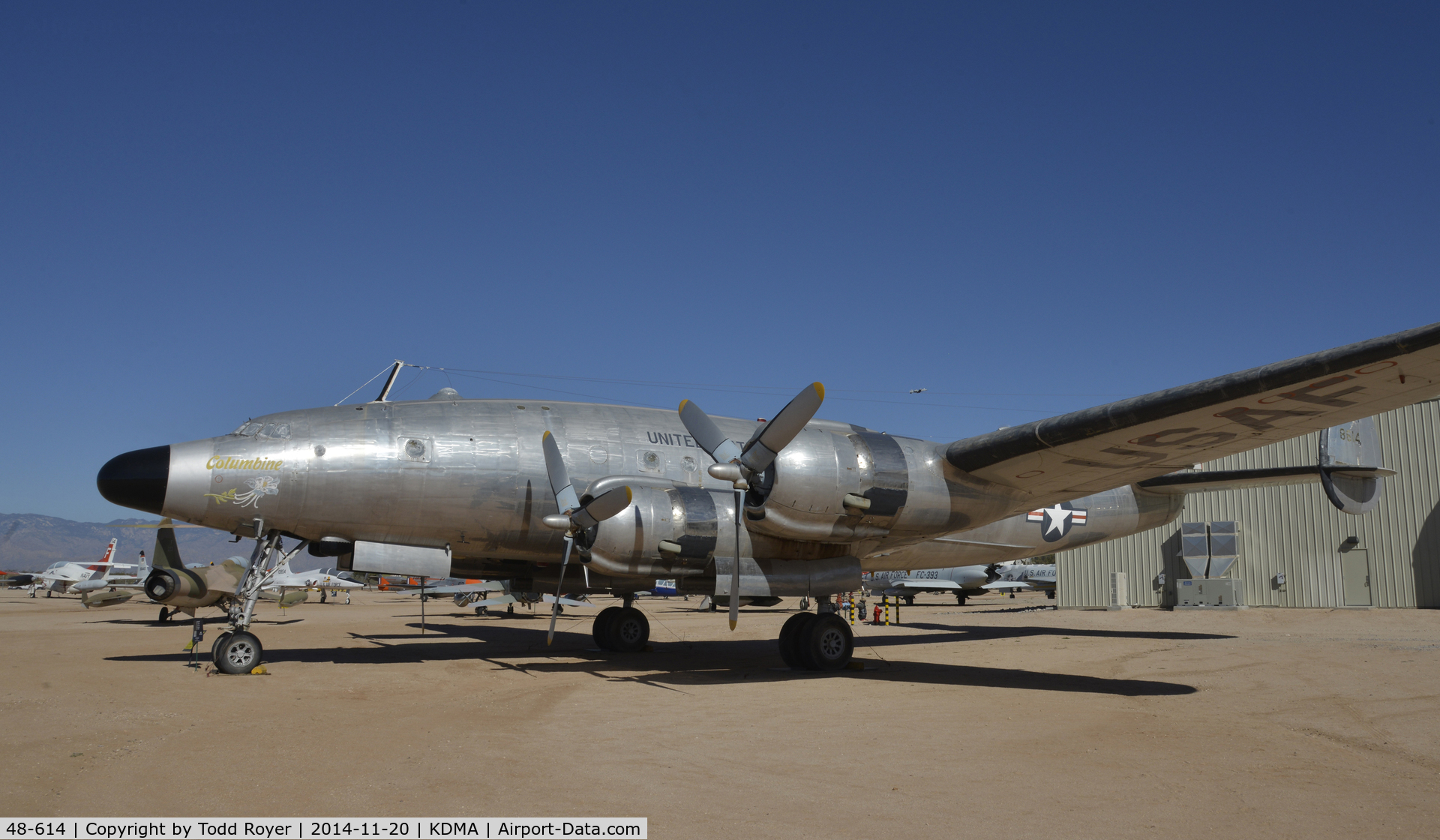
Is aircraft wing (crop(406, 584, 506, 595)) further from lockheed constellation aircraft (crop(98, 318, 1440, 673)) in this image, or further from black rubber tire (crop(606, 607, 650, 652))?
lockheed constellation aircraft (crop(98, 318, 1440, 673))

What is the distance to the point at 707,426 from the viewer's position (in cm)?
1137

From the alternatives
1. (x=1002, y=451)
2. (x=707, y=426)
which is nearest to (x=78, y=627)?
(x=707, y=426)

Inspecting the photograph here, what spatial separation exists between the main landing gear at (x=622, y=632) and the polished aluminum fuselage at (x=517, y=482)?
2.69 meters

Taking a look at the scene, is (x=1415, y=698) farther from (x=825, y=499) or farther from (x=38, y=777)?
(x=38, y=777)

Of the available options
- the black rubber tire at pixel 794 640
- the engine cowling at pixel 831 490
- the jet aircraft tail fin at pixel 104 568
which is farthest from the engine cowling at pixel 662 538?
the jet aircraft tail fin at pixel 104 568

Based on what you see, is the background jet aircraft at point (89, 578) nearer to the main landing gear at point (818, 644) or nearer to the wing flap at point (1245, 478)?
the main landing gear at point (818, 644)

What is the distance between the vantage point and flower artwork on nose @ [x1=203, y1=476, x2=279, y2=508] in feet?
39.1

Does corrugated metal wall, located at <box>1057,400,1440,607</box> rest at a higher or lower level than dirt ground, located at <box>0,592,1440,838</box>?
higher

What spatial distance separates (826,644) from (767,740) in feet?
18.2

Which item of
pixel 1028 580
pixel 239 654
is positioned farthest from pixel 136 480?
pixel 1028 580

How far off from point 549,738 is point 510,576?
871 centimetres

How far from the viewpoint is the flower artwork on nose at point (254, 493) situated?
39.1ft

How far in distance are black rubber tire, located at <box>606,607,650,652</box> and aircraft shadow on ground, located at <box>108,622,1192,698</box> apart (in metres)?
0.31

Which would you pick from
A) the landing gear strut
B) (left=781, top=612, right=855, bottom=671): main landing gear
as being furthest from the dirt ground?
the landing gear strut
